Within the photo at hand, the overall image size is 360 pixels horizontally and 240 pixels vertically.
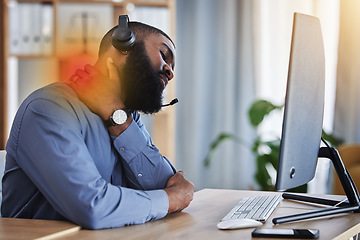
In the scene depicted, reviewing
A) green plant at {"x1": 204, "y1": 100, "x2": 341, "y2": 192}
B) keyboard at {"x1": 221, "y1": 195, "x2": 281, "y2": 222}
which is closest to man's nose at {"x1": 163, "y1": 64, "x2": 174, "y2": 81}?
keyboard at {"x1": 221, "y1": 195, "x2": 281, "y2": 222}

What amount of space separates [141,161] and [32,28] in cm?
280

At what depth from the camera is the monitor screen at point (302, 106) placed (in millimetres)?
1313

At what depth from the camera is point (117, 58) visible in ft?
5.00

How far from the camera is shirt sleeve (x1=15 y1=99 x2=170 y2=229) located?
1.25 m

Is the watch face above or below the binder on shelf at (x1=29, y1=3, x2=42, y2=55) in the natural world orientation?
below

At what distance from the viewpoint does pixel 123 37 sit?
1446 mm

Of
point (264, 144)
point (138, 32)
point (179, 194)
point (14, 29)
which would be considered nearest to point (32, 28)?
point (14, 29)

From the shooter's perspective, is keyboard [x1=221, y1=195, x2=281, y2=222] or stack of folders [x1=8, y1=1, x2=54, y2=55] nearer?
keyboard [x1=221, y1=195, x2=281, y2=222]

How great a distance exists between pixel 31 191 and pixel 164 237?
1.47 ft

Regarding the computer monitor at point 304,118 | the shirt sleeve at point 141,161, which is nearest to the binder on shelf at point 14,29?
the shirt sleeve at point 141,161

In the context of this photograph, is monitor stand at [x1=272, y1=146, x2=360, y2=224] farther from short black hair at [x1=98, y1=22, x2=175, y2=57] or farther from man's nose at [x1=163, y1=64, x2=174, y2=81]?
short black hair at [x1=98, y1=22, x2=175, y2=57]

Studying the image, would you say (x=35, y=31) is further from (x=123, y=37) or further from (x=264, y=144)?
(x=123, y=37)

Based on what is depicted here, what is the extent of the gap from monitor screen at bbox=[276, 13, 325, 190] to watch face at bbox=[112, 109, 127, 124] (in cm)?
45

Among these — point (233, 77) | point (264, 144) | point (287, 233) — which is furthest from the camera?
point (233, 77)
